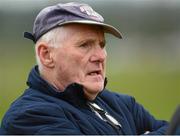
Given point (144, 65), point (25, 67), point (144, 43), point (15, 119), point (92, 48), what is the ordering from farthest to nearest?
point (144, 43)
point (144, 65)
point (25, 67)
point (92, 48)
point (15, 119)

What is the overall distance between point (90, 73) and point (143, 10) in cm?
1933

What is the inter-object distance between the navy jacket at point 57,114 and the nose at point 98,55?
131 millimetres

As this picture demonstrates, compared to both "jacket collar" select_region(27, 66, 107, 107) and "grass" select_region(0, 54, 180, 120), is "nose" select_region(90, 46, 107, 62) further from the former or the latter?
"grass" select_region(0, 54, 180, 120)

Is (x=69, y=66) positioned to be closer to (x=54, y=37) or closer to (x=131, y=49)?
(x=54, y=37)

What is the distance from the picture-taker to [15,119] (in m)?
2.84

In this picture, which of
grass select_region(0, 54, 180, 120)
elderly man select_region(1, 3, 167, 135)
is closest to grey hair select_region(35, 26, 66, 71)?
elderly man select_region(1, 3, 167, 135)

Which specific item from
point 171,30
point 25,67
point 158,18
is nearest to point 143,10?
point 158,18

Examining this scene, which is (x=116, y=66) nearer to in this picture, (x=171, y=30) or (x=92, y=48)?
(x=171, y=30)

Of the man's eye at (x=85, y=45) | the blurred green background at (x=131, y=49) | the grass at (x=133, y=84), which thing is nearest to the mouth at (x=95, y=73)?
the man's eye at (x=85, y=45)

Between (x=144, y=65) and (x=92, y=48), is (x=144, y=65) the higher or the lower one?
the lower one

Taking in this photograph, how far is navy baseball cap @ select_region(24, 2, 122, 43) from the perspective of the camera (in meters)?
2.96

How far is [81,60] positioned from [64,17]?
18cm

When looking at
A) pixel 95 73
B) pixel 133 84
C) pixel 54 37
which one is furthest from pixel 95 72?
pixel 133 84

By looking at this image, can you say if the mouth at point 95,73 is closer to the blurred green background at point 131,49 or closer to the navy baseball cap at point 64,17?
the navy baseball cap at point 64,17
